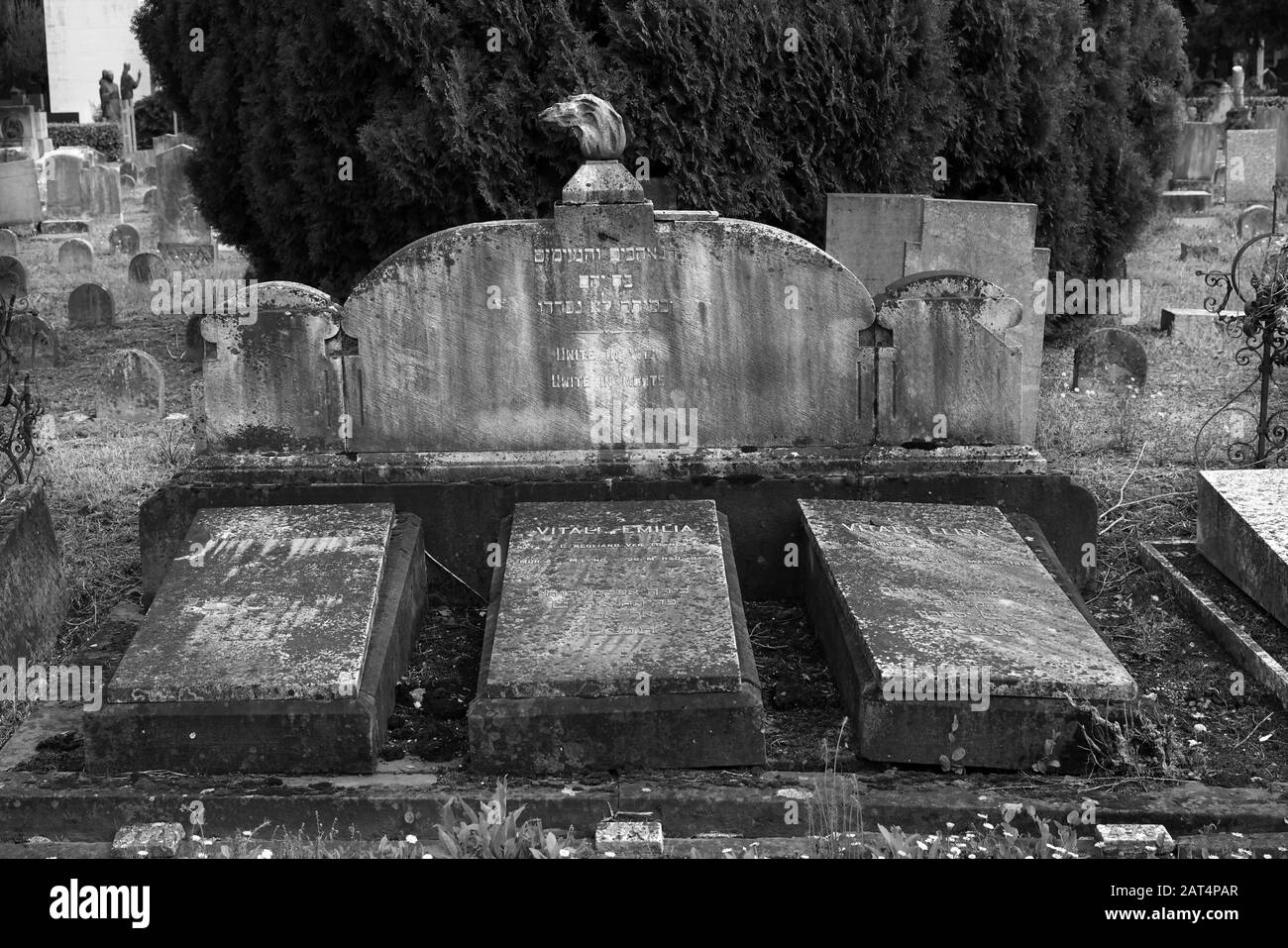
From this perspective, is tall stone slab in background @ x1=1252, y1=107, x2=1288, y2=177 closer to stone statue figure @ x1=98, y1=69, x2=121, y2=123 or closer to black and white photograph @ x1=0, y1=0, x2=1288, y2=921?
black and white photograph @ x1=0, y1=0, x2=1288, y2=921

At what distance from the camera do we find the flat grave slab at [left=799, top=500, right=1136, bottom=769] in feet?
12.1

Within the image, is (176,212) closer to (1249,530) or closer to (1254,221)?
(1254,221)

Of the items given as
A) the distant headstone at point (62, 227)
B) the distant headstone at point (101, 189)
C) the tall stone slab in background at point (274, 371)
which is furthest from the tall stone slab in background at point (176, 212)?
the tall stone slab in background at point (274, 371)

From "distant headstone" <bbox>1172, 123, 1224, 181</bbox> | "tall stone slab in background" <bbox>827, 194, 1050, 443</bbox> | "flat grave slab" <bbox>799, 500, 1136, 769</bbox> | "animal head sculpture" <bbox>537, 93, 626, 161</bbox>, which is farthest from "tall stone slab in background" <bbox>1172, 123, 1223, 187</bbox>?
"flat grave slab" <bbox>799, 500, 1136, 769</bbox>

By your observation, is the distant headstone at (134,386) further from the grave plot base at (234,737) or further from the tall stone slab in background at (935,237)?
the grave plot base at (234,737)

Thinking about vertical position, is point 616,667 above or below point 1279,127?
below

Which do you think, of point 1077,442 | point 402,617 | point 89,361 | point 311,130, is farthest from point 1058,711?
point 89,361

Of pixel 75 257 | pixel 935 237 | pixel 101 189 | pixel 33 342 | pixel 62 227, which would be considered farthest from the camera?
pixel 101 189

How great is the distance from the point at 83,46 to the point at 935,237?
3999cm

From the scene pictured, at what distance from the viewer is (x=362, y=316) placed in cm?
492

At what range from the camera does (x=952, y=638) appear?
12.8ft

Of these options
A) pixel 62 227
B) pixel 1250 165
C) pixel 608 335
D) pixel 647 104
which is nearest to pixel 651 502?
pixel 608 335

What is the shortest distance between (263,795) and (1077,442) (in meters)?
5.08

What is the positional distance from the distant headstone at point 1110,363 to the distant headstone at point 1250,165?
1043 centimetres
